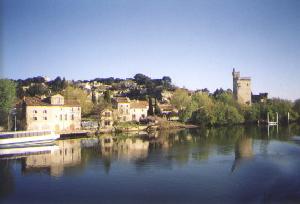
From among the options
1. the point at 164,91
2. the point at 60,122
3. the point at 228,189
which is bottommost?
the point at 228,189

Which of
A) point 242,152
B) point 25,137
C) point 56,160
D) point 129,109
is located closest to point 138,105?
point 129,109

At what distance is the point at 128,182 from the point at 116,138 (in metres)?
7.86

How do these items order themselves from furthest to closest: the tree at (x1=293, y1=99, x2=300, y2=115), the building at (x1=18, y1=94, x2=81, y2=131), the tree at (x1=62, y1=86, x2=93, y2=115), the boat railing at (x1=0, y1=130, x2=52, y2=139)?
the tree at (x1=293, y1=99, x2=300, y2=115)
the tree at (x1=62, y1=86, x2=93, y2=115)
the building at (x1=18, y1=94, x2=81, y2=131)
the boat railing at (x1=0, y1=130, x2=52, y2=139)

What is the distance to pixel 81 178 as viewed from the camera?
302 inches

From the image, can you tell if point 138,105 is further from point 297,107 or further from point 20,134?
point 297,107

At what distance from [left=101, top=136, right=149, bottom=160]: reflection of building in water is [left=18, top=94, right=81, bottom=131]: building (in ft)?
8.76

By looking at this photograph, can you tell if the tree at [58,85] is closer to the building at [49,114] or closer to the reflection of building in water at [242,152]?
the building at [49,114]

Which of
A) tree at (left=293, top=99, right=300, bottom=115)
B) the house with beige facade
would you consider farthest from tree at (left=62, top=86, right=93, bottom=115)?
tree at (left=293, top=99, right=300, bottom=115)

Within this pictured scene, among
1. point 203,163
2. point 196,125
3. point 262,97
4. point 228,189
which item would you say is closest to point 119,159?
point 203,163

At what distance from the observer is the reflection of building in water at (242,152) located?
906 cm

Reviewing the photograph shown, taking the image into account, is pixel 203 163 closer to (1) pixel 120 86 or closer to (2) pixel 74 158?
(2) pixel 74 158

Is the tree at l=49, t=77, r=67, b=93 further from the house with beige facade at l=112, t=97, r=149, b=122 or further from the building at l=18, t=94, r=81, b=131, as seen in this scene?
the building at l=18, t=94, r=81, b=131

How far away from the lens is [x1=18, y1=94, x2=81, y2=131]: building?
15.5m

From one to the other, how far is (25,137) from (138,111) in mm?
10133
